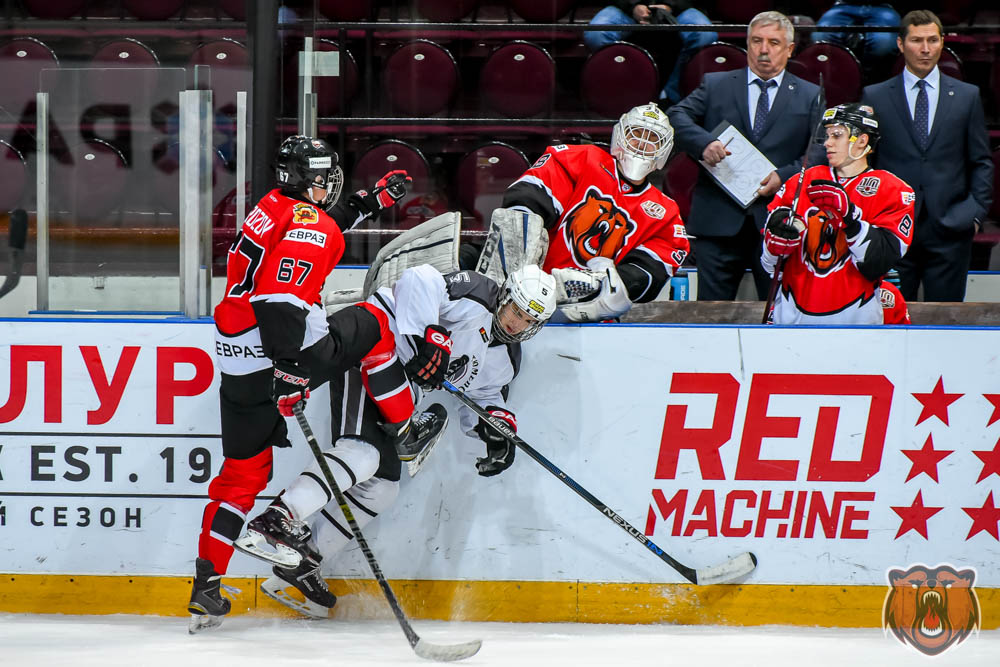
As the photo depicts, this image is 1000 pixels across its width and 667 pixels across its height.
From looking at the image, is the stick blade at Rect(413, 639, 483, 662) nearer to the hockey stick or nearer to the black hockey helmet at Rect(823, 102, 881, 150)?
the hockey stick

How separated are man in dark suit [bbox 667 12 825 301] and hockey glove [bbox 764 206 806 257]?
43cm

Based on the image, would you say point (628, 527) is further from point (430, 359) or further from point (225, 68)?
point (225, 68)

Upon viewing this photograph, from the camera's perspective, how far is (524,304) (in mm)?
2498

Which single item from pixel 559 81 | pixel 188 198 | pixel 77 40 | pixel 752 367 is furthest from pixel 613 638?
pixel 77 40

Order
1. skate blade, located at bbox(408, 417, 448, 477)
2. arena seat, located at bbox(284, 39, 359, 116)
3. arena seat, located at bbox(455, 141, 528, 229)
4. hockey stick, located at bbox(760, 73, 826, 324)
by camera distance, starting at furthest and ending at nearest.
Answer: arena seat, located at bbox(455, 141, 528, 229) → arena seat, located at bbox(284, 39, 359, 116) → hockey stick, located at bbox(760, 73, 826, 324) → skate blade, located at bbox(408, 417, 448, 477)

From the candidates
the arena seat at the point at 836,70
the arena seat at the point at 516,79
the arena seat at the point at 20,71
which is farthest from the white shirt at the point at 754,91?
the arena seat at the point at 20,71

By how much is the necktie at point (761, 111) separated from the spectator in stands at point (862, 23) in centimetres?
110

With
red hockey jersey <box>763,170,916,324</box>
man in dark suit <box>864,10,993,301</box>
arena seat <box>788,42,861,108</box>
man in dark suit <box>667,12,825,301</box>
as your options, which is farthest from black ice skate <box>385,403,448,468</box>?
arena seat <box>788,42,861,108</box>

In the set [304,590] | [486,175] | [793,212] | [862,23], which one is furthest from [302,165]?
[862,23]

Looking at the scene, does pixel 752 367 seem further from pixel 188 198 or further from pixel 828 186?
pixel 188 198

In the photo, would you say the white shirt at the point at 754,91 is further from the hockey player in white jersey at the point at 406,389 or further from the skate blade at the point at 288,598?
the skate blade at the point at 288,598

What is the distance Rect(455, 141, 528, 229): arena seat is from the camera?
13.7ft

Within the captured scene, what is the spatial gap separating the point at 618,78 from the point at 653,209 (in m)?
1.51

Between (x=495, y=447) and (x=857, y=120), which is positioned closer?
(x=495, y=447)
